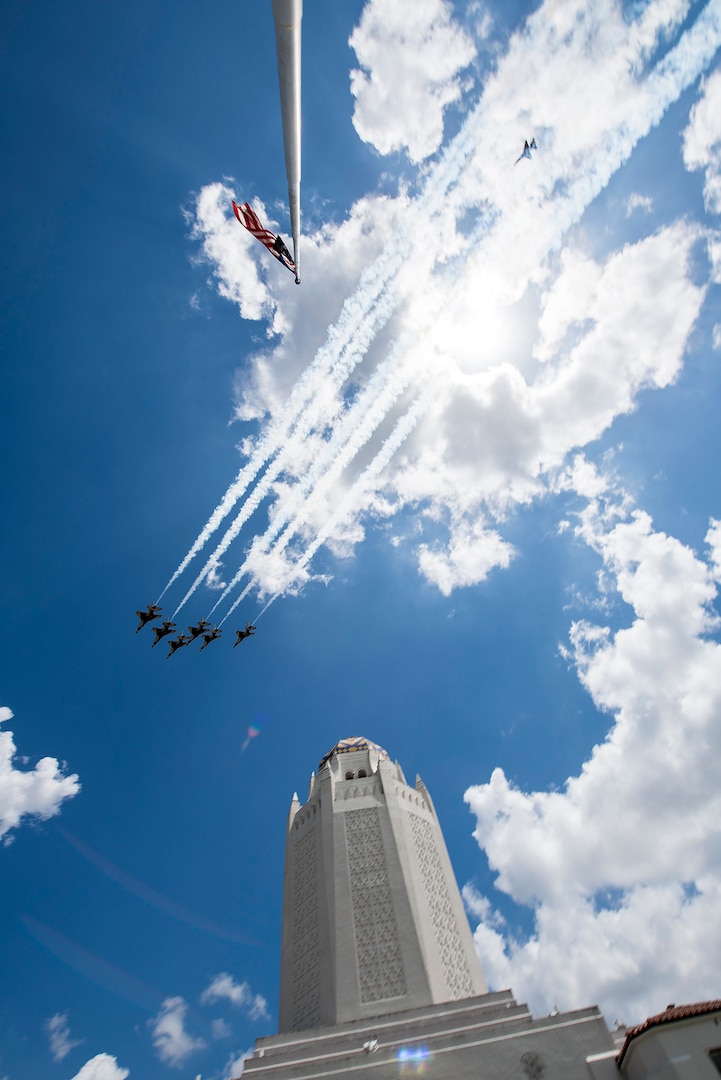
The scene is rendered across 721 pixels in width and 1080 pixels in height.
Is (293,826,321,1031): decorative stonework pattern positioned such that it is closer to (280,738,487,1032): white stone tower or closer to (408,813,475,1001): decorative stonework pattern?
(280,738,487,1032): white stone tower

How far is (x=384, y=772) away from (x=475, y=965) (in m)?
9.45

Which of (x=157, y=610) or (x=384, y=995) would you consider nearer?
(x=384, y=995)

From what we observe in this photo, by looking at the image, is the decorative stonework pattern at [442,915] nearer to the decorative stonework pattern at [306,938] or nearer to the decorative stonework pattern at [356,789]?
the decorative stonework pattern at [356,789]

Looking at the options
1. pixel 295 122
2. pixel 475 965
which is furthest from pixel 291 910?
pixel 295 122

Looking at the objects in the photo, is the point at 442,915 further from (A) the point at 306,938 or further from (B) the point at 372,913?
(A) the point at 306,938

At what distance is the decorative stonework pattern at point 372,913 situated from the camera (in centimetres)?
2083

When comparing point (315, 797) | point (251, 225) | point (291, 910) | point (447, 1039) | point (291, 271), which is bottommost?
point (447, 1039)

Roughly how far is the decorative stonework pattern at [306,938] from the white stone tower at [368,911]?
47mm

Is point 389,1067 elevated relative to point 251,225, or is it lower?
lower

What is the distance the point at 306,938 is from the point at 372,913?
11.2ft

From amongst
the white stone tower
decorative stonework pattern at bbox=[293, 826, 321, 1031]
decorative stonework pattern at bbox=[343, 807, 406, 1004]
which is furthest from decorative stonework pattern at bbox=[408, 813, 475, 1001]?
decorative stonework pattern at bbox=[293, 826, 321, 1031]

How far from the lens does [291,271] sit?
610 inches

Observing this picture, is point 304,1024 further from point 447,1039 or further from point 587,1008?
point 587,1008

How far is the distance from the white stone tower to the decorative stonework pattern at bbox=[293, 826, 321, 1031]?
47 millimetres
